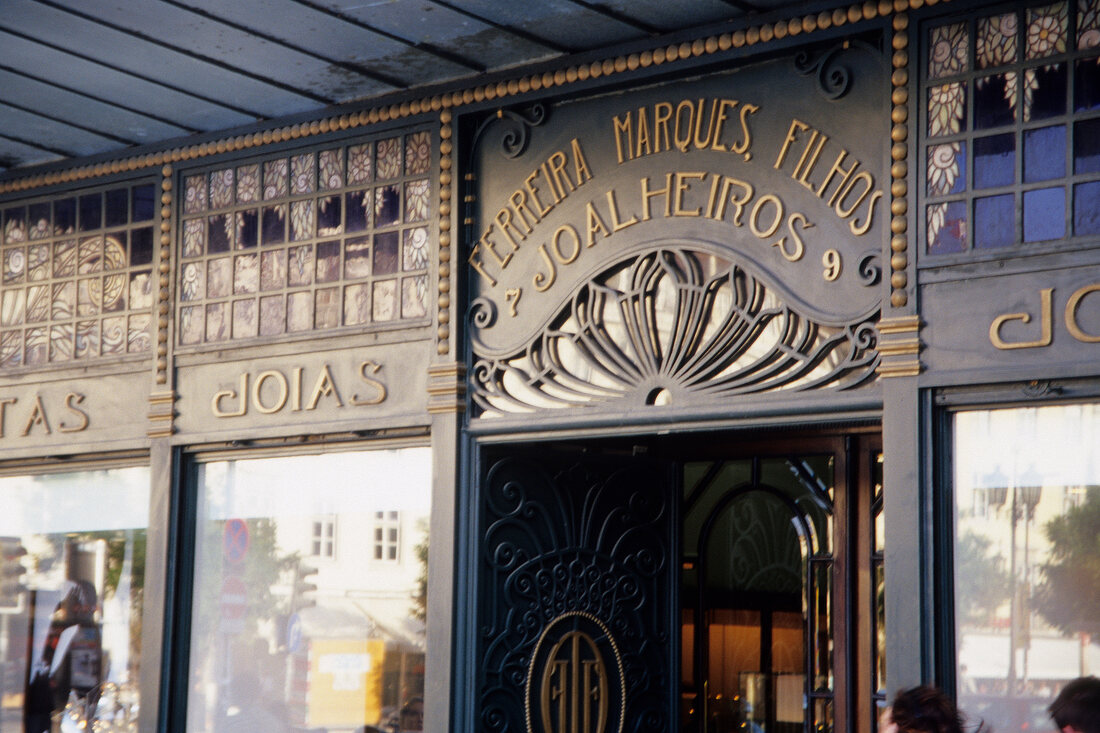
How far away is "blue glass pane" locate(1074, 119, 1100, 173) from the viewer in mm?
4605

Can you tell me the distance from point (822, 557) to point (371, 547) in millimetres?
1956

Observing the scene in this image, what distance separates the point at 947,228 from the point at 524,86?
1891 millimetres

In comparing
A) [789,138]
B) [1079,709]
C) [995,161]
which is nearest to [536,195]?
[789,138]

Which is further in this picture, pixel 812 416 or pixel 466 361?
pixel 466 361

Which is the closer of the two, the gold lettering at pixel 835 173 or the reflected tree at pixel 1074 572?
the reflected tree at pixel 1074 572

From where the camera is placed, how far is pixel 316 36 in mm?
5605

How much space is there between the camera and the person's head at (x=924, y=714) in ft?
12.8

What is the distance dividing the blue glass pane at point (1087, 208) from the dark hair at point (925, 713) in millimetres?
1621

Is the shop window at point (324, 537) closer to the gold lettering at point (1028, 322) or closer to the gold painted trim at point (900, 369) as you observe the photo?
the gold painted trim at point (900, 369)

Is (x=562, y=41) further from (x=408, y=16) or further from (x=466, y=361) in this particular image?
(x=466, y=361)

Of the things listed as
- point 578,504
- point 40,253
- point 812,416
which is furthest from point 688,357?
point 40,253

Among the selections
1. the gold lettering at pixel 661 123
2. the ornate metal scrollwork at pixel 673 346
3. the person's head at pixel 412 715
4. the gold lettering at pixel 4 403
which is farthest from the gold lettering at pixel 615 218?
the gold lettering at pixel 4 403

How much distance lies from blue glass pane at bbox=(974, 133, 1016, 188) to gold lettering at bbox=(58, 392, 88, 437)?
4447 millimetres

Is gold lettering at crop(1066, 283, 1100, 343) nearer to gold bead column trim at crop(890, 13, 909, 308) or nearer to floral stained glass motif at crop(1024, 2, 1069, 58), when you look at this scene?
gold bead column trim at crop(890, 13, 909, 308)
